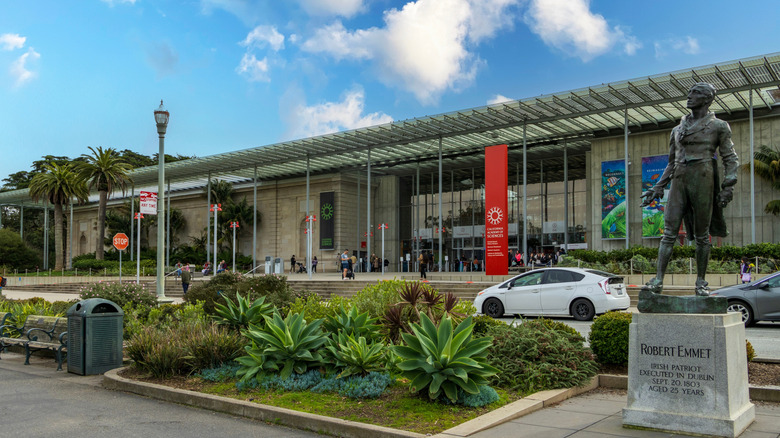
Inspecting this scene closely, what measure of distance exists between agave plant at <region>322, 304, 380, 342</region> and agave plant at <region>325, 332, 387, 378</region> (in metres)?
0.41

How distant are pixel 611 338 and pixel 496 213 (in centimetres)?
2148

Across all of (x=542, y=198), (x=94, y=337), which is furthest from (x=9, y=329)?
(x=542, y=198)

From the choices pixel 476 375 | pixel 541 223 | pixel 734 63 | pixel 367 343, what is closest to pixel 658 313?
pixel 476 375

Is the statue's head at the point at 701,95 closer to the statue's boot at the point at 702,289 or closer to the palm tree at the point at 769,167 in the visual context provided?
the statue's boot at the point at 702,289

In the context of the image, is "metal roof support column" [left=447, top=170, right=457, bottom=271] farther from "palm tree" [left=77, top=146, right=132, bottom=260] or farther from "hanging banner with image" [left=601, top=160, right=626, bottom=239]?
"palm tree" [left=77, top=146, right=132, bottom=260]

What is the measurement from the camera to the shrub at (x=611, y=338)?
8.20 m

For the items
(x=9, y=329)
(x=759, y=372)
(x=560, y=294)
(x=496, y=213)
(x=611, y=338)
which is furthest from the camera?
(x=496, y=213)

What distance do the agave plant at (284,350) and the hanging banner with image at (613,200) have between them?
29394mm

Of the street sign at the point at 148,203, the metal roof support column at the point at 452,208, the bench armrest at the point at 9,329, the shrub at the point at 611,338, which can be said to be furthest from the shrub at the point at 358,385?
the metal roof support column at the point at 452,208

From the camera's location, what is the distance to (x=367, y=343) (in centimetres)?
845

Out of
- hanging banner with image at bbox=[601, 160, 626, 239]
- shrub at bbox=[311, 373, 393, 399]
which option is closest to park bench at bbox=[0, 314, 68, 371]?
shrub at bbox=[311, 373, 393, 399]

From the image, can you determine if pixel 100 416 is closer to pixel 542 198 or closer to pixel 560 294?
pixel 560 294

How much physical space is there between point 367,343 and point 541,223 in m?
36.7

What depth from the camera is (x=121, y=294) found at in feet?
47.5
